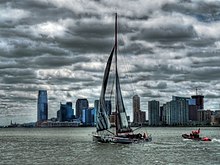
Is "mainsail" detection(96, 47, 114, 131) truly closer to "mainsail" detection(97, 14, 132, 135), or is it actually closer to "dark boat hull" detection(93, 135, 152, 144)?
"mainsail" detection(97, 14, 132, 135)

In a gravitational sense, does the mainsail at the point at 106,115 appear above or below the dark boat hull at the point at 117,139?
above

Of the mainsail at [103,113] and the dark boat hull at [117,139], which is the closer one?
the dark boat hull at [117,139]

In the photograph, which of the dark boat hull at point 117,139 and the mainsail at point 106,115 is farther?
the mainsail at point 106,115

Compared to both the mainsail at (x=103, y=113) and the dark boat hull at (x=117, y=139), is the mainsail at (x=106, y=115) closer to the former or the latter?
the mainsail at (x=103, y=113)

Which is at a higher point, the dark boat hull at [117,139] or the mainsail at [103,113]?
the mainsail at [103,113]

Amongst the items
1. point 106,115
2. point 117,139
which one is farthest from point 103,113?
point 117,139

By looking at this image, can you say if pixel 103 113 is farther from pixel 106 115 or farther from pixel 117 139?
pixel 117 139

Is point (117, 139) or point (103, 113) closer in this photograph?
point (117, 139)

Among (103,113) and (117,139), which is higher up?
(103,113)

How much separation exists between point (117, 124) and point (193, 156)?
3035 centimetres

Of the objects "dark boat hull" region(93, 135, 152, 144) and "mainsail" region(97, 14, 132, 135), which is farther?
"mainsail" region(97, 14, 132, 135)

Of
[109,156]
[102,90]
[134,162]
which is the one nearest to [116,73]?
[102,90]

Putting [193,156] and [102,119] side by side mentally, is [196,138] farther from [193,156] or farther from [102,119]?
[193,156]

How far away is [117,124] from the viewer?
10519cm
